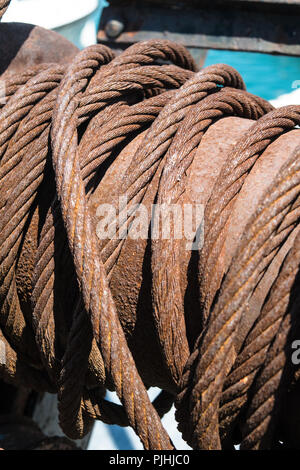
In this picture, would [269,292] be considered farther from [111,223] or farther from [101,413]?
[101,413]

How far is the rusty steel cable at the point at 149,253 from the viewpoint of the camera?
0.92m

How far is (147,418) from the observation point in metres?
0.96

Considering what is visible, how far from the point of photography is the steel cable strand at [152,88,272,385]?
3.25ft

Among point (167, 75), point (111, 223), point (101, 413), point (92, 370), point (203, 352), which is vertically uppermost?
point (167, 75)

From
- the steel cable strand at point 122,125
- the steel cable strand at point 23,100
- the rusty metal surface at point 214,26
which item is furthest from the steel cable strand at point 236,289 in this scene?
the rusty metal surface at point 214,26

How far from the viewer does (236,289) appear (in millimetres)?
899

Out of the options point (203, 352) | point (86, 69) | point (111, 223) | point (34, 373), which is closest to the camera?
point (203, 352)

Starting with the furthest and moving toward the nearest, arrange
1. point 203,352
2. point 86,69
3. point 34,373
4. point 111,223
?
point 34,373
point 86,69
point 111,223
point 203,352

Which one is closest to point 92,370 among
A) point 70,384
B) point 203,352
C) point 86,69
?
point 70,384

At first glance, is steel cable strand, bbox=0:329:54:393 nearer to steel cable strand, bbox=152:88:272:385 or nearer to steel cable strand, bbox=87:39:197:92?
steel cable strand, bbox=152:88:272:385

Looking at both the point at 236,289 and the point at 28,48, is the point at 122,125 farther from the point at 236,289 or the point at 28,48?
the point at 28,48

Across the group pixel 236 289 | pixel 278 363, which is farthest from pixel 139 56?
Answer: pixel 278 363

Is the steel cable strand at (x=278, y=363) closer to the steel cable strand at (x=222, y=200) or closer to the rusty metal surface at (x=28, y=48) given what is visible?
the steel cable strand at (x=222, y=200)
